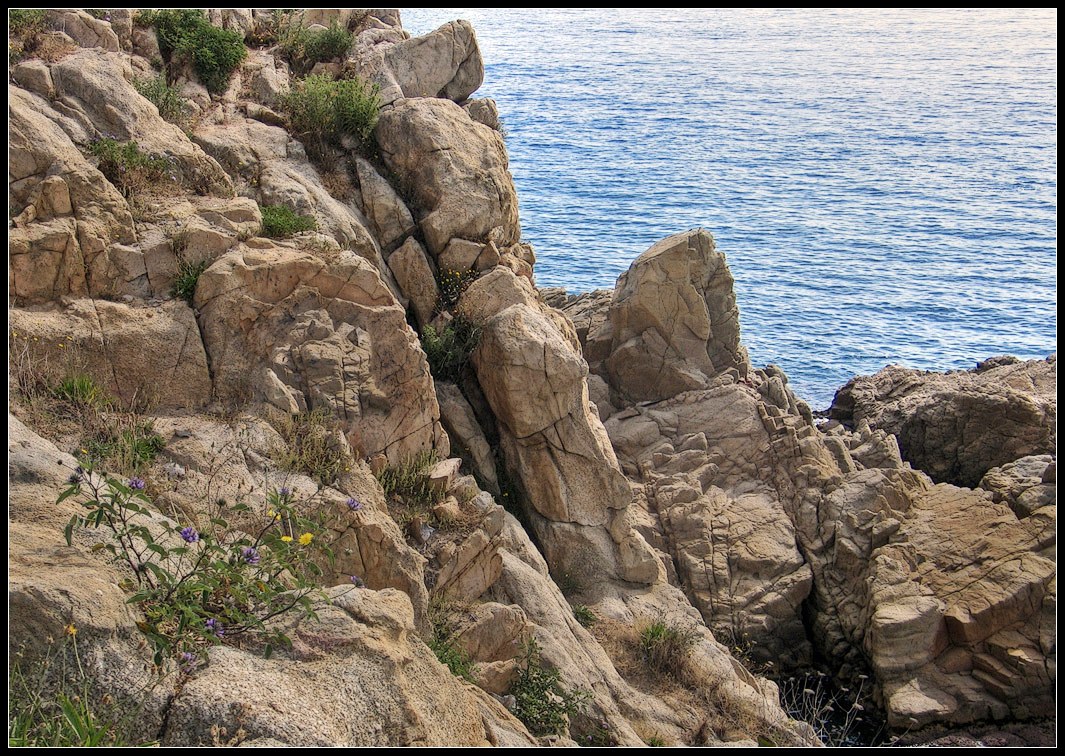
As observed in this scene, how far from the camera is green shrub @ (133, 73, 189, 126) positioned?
1270cm

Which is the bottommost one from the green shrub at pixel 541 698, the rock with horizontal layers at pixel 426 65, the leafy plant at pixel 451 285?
the green shrub at pixel 541 698

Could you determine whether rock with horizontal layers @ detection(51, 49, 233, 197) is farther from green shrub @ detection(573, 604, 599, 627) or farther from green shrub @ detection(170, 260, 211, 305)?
green shrub @ detection(573, 604, 599, 627)

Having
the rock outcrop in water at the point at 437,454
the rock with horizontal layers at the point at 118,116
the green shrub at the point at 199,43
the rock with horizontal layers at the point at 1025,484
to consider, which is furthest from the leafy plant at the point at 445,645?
the rock with horizontal layers at the point at 1025,484

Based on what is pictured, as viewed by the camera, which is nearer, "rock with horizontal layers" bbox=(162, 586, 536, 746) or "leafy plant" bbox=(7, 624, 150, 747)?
"leafy plant" bbox=(7, 624, 150, 747)

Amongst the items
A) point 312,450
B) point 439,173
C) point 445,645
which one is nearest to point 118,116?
point 439,173

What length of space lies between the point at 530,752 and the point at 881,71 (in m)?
A: 62.2

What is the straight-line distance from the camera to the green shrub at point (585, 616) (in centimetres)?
1327

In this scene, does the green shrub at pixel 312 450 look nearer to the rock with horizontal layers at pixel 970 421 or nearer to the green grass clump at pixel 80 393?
the green grass clump at pixel 80 393

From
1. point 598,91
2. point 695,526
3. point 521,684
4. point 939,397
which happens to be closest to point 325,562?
point 521,684

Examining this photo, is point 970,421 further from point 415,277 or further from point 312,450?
point 312,450

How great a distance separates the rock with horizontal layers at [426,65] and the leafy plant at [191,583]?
10.3 metres

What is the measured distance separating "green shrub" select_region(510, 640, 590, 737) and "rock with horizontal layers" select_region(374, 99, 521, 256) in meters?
6.50

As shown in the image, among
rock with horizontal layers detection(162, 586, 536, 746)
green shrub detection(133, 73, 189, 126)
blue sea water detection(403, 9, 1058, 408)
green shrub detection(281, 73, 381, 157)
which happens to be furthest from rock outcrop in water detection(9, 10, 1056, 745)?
blue sea water detection(403, 9, 1058, 408)

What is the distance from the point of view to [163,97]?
12883 millimetres
